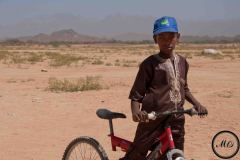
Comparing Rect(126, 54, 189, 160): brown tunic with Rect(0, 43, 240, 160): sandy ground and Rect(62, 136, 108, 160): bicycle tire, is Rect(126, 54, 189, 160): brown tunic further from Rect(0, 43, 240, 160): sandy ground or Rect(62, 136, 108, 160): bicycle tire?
Rect(0, 43, 240, 160): sandy ground

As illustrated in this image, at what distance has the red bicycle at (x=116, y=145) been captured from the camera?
11.3 ft

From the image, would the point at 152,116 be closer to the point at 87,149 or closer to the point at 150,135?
the point at 150,135

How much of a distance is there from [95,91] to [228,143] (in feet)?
27.9

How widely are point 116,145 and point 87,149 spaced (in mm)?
393

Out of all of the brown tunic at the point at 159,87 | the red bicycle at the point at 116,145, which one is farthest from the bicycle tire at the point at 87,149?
the brown tunic at the point at 159,87

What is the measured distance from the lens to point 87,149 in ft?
14.0

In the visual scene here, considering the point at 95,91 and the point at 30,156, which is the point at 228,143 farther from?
the point at 95,91

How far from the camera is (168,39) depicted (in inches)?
139

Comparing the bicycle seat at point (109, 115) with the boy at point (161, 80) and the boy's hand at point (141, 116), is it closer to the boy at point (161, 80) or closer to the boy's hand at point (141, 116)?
the boy at point (161, 80)

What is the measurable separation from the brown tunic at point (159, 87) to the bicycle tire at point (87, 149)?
502mm

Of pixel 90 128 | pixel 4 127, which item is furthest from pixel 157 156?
pixel 4 127

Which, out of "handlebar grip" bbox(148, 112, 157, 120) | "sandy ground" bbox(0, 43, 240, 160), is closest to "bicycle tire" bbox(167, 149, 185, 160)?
"handlebar grip" bbox(148, 112, 157, 120)

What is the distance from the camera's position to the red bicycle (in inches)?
135

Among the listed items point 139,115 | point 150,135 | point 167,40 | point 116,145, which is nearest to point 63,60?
point 116,145
